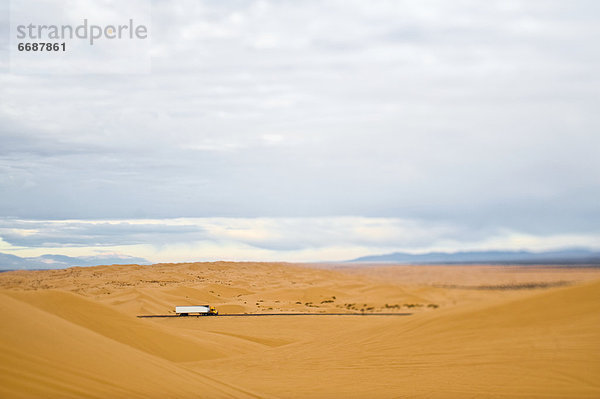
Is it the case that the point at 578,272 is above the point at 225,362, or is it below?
above

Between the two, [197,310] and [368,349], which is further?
[197,310]

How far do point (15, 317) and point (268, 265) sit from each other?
A: 2270 inches

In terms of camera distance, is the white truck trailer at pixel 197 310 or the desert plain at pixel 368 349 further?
the white truck trailer at pixel 197 310

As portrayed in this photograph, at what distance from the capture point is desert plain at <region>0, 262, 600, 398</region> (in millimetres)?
12359

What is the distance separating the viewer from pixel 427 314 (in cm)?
2317

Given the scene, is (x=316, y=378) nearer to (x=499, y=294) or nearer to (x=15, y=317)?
(x=499, y=294)

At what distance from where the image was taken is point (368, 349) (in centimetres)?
2152

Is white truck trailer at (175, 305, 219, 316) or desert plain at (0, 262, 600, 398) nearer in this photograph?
desert plain at (0, 262, 600, 398)

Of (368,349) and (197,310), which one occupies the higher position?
(368,349)

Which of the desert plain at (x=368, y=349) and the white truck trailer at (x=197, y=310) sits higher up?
the desert plain at (x=368, y=349)

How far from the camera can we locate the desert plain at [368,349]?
40.5ft

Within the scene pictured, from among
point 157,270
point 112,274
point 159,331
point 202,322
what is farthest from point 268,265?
point 159,331

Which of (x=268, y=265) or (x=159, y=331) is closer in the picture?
(x=159, y=331)

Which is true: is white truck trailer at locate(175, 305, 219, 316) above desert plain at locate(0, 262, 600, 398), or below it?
below
